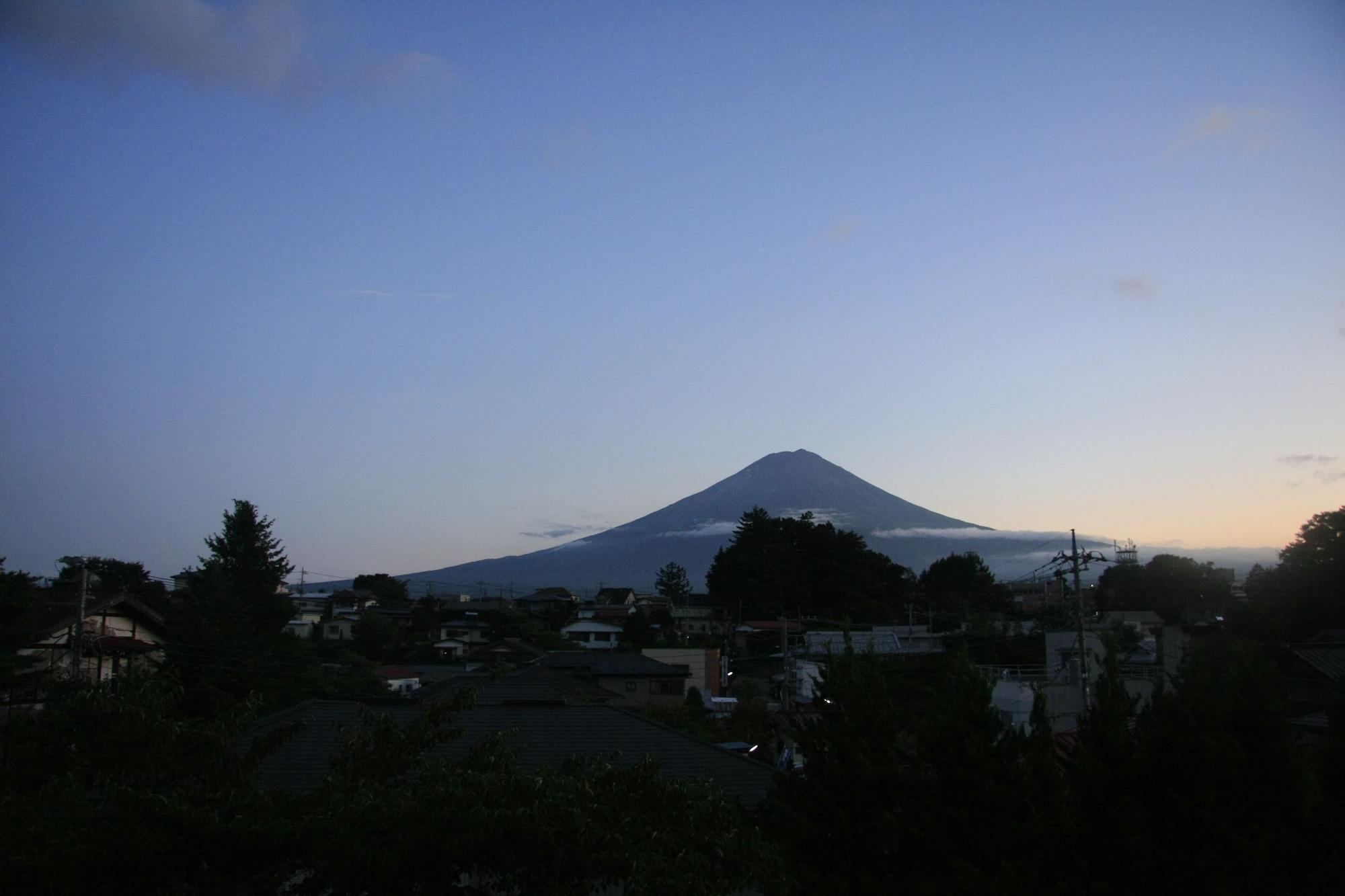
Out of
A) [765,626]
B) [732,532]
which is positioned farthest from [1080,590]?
[732,532]

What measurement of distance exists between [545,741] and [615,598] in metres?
58.2

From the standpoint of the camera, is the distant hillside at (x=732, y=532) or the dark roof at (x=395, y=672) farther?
the distant hillside at (x=732, y=532)

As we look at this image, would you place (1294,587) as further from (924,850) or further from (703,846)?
(703,846)

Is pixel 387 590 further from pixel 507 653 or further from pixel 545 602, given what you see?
pixel 507 653

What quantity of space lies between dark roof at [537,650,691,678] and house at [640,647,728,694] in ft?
15.0

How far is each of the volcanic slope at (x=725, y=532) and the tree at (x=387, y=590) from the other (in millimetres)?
67231

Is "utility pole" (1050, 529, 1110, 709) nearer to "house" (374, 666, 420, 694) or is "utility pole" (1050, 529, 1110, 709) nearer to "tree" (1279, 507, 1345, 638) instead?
"tree" (1279, 507, 1345, 638)

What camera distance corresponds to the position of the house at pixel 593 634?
47531 millimetres

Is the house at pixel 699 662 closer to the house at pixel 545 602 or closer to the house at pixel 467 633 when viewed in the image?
the house at pixel 467 633

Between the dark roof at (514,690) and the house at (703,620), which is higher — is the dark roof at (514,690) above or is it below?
above

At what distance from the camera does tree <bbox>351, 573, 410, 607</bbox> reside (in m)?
61.4

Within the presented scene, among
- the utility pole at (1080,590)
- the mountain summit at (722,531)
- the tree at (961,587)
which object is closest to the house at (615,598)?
the tree at (961,587)

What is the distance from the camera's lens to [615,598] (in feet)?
233

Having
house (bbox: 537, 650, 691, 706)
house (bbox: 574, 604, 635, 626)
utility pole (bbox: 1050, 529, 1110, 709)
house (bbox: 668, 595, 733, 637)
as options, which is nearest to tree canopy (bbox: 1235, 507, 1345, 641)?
utility pole (bbox: 1050, 529, 1110, 709)
